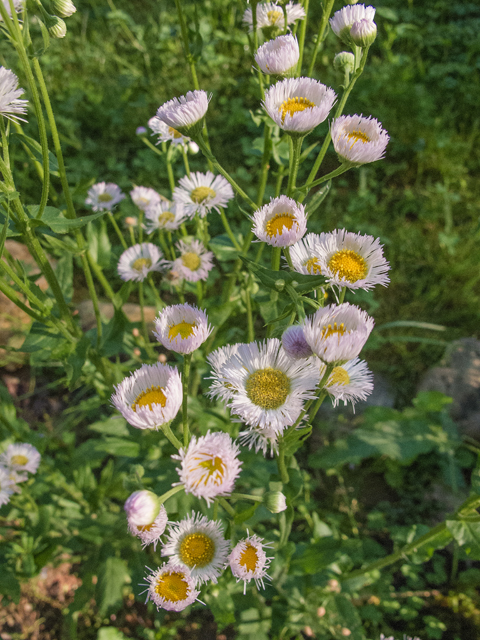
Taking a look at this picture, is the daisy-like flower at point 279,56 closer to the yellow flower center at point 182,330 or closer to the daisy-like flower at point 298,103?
the daisy-like flower at point 298,103

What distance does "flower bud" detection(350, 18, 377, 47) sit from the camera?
3.53 ft

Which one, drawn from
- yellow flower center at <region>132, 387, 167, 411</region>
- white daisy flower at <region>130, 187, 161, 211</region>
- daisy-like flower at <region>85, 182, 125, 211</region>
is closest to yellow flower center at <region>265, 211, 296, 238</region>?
yellow flower center at <region>132, 387, 167, 411</region>

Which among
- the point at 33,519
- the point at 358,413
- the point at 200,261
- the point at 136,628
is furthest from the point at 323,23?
the point at 136,628

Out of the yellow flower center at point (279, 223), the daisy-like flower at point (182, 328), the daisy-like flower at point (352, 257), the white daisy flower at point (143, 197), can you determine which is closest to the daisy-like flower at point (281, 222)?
the yellow flower center at point (279, 223)

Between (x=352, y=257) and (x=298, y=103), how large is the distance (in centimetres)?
40

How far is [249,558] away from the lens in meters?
0.98

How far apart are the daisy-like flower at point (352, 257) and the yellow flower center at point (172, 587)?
0.72 m

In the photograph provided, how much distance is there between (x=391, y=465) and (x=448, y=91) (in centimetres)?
262

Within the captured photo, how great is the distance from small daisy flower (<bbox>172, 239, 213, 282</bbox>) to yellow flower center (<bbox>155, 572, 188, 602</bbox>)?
92cm

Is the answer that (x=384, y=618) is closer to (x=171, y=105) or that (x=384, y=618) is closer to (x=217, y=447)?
(x=217, y=447)

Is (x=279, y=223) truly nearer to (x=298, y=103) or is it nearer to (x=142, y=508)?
(x=298, y=103)

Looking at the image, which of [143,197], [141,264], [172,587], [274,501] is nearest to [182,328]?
[274,501]

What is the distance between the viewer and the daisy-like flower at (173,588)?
0.94 metres

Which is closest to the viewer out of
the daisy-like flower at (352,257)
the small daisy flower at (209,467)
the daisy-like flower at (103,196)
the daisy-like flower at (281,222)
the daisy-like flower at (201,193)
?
the small daisy flower at (209,467)
